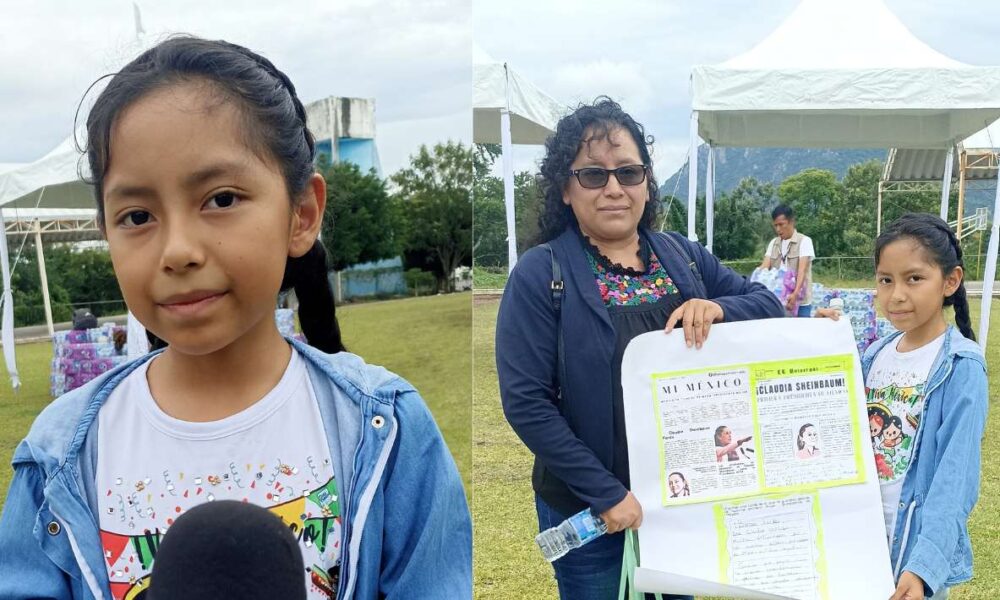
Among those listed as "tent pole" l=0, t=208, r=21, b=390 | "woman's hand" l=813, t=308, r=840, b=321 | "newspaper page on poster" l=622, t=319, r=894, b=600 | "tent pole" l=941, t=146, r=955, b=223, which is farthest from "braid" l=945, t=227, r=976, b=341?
"tent pole" l=0, t=208, r=21, b=390

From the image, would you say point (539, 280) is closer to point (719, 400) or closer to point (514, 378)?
point (514, 378)

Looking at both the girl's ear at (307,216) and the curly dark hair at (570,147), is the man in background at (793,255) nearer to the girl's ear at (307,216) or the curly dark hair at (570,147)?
the curly dark hair at (570,147)

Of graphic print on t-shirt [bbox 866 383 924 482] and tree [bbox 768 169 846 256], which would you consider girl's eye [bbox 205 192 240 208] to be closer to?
graphic print on t-shirt [bbox 866 383 924 482]

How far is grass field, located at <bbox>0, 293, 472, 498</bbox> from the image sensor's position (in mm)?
6936

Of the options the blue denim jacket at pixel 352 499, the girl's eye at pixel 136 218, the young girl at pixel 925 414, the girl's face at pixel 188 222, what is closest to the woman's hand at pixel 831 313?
the young girl at pixel 925 414

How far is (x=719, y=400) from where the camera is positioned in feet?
5.45

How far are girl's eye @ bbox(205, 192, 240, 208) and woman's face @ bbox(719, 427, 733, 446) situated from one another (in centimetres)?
110

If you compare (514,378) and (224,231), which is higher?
(224,231)

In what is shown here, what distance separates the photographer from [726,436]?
1660 mm

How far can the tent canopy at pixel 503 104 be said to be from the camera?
568cm

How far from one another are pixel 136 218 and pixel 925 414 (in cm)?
162

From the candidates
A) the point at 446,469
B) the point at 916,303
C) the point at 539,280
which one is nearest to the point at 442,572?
the point at 446,469

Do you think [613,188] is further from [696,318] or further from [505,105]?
[505,105]

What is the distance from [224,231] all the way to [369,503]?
37 centimetres
